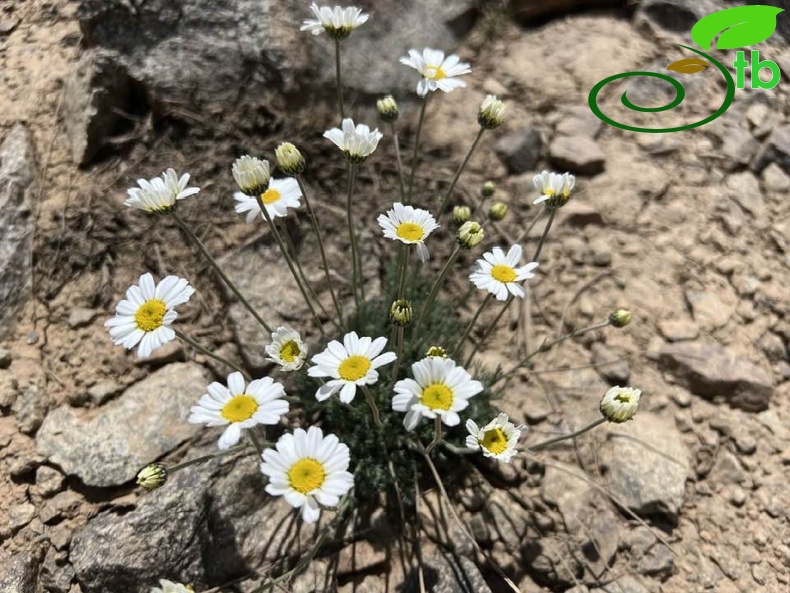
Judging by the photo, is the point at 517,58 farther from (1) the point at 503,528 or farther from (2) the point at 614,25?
(1) the point at 503,528

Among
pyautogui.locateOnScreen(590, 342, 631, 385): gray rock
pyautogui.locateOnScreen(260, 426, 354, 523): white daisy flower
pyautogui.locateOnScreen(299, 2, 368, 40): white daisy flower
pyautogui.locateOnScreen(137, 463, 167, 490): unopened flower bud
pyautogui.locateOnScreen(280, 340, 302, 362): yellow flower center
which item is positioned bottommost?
pyautogui.locateOnScreen(590, 342, 631, 385): gray rock

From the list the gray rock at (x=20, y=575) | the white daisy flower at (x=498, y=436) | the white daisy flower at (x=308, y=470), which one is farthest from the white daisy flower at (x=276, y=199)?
the gray rock at (x=20, y=575)

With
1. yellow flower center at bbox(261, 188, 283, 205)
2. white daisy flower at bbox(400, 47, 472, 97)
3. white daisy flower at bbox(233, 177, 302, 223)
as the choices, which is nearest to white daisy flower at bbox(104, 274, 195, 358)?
white daisy flower at bbox(233, 177, 302, 223)

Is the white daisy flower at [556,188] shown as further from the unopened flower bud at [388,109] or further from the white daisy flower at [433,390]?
the white daisy flower at [433,390]

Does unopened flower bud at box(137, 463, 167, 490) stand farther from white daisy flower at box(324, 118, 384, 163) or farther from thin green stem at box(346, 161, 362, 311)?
white daisy flower at box(324, 118, 384, 163)

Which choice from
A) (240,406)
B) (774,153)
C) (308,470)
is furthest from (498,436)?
(774,153)

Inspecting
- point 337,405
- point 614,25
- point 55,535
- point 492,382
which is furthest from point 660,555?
point 614,25

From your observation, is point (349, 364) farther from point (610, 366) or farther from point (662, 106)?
point (662, 106)
